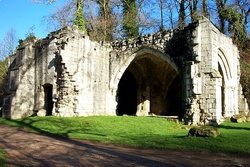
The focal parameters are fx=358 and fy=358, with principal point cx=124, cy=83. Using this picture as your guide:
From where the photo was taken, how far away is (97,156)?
8.86 m

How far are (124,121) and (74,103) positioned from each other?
3.34 metres

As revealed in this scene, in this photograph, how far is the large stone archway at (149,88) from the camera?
25.1m

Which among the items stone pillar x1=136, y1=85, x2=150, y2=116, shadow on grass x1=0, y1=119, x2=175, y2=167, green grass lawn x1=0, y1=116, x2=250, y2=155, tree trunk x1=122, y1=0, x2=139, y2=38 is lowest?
shadow on grass x1=0, y1=119, x2=175, y2=167

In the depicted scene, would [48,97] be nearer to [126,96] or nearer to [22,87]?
[22,87]

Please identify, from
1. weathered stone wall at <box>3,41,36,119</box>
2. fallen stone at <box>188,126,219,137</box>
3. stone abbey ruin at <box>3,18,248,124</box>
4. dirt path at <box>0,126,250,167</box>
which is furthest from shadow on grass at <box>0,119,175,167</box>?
weathered stone wall at <box>3,41,36,119</box>

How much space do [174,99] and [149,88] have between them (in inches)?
121

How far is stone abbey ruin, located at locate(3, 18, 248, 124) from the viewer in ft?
57.9

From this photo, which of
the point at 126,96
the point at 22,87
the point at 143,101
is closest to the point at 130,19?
the point at 126,96

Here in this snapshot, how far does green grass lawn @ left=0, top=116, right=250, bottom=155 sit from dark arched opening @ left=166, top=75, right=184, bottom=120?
961 centimetres

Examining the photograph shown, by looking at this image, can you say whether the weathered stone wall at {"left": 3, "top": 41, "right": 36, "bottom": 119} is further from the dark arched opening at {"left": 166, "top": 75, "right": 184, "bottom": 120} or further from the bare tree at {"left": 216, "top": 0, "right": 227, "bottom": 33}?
the bare tree at {"left": 216, "top": 0, "right": 227, "bottom": 33}

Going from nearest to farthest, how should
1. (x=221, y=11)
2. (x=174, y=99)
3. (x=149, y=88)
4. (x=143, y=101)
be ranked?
(x=143, y=101) < (x=149, y=88) < (x=174, y=99) < (x=221, y=11)

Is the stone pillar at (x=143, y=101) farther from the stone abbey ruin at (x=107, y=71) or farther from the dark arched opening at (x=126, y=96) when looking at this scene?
the stone abbey ruin at (x=107, y=71)

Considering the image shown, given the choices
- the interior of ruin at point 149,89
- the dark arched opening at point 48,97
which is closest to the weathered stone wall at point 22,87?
the dark arched opening at point 48,97

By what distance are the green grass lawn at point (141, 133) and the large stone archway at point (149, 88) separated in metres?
7.50
